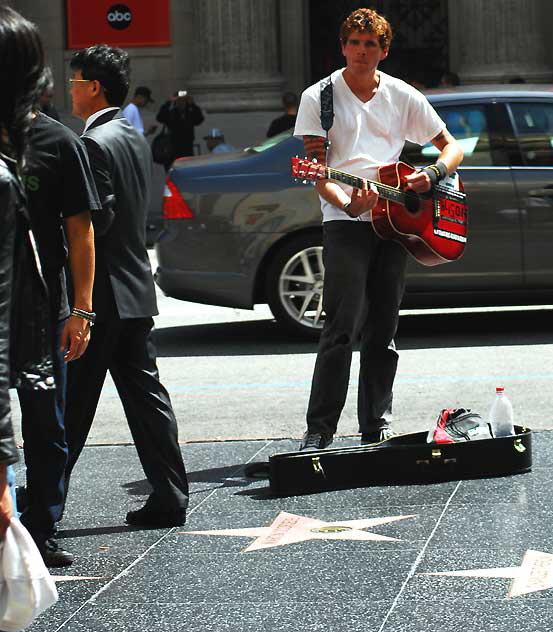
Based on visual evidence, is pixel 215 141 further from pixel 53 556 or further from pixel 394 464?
pixel 53 556

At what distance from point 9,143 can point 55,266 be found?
1.68m

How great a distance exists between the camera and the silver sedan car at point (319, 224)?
996cm

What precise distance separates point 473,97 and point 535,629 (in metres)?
6.49

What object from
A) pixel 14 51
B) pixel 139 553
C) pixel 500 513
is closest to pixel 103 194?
pixel 139 553

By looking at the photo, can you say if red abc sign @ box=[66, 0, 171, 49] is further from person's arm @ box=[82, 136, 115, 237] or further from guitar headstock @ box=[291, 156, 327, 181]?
person's arm @ box=[82, 136, 115, 237]

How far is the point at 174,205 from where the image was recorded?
10.3 metres

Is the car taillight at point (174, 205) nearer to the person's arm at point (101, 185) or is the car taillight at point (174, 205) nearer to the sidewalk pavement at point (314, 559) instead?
the sidewalk pavement at point (314, 559)

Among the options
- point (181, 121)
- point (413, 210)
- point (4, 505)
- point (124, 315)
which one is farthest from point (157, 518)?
point (181, 121)

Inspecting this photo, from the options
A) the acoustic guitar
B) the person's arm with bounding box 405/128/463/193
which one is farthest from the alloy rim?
the person's arm with bounding box 405/128/463/193

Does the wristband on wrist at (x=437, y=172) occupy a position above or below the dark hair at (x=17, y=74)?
below

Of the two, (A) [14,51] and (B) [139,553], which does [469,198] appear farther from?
(A) [14,51]

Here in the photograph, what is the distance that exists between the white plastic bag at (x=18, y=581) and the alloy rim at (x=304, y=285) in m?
7.15

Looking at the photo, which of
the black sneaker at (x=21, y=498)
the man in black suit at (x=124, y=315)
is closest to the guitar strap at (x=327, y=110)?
the man in black suit at (x=124, y=315)

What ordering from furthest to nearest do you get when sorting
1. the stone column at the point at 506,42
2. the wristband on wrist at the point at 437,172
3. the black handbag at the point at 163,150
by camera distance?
1. the stone column at the point at 506,42
2. the black handbag at the point at 163,150
3. the wristband on wrist at the point at 437,172
